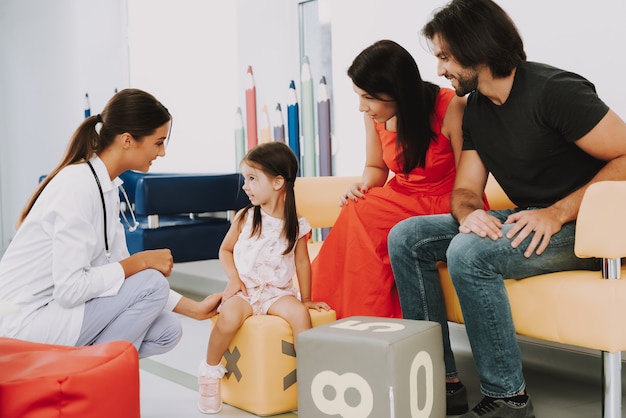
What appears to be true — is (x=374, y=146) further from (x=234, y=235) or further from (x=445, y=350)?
(x=445, y=350)

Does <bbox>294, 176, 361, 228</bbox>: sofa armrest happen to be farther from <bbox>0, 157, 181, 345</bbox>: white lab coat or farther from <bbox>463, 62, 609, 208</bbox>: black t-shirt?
<bbox>0, 157, 181, 345</bbox>: white lab coat

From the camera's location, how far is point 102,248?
2047mm

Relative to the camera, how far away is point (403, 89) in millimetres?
2400

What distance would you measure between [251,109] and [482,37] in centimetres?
245

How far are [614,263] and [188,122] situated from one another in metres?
3.74

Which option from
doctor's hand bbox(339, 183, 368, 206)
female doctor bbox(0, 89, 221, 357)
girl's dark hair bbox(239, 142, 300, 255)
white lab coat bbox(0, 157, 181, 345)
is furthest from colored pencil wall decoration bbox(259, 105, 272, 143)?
white lab coat bbox(0, 157, 181, 345)

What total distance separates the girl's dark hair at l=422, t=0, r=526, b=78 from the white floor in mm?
981

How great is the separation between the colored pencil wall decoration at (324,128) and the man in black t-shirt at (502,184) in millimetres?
1650

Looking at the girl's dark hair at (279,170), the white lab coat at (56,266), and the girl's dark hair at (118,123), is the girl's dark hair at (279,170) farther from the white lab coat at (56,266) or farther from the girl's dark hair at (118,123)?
the white lab coat at (56,266)

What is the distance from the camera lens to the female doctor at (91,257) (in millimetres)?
1893

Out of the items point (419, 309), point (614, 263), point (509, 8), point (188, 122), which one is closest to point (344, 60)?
point (509, 8)

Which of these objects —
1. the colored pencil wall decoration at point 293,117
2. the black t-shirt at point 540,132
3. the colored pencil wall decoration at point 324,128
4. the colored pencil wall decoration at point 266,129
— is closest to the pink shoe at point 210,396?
the black t-shirt at point 540,132

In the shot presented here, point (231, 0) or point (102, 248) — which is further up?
point (231, 0)

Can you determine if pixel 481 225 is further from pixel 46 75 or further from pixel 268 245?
pixel 46 75
